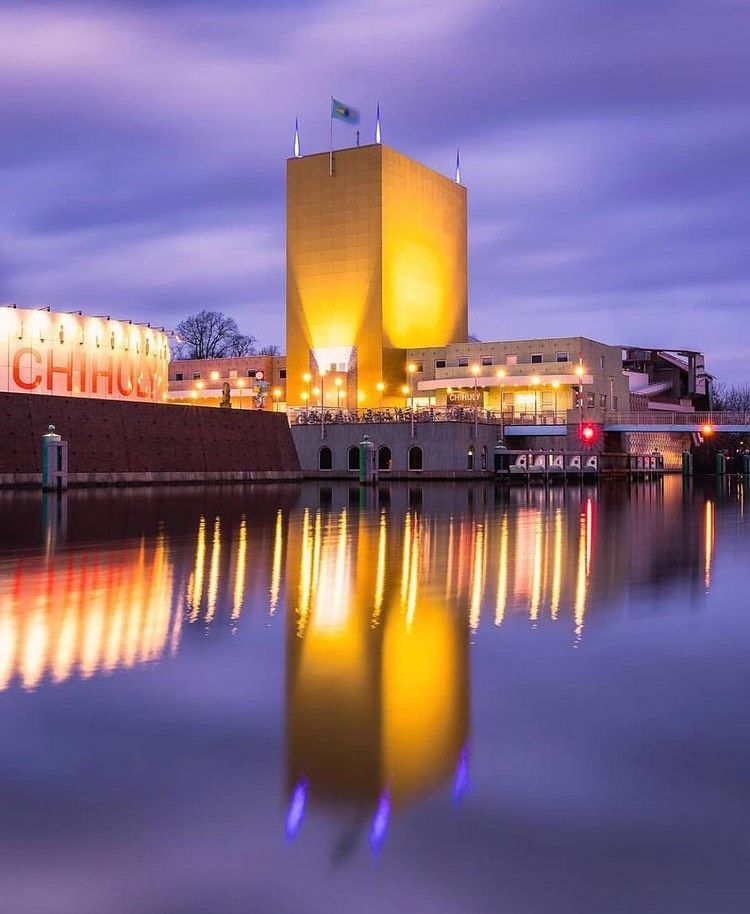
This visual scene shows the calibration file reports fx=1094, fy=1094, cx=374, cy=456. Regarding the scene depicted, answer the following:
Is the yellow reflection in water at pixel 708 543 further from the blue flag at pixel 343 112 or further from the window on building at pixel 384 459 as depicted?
the blue flag at pixel 343 112

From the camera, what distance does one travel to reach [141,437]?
5528 cm

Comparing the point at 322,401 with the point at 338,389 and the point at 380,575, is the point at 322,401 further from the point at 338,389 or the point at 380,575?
the point at 380,575

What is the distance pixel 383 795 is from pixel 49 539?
1516 cm

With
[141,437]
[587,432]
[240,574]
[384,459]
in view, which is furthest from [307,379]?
[240,574]

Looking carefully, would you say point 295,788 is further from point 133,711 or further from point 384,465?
point 384,465

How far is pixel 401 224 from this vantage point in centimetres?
8831

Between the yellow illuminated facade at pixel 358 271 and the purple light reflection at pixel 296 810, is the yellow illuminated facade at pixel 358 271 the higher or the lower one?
the higher one

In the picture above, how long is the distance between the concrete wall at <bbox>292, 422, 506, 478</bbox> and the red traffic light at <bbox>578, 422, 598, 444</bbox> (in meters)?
6.83

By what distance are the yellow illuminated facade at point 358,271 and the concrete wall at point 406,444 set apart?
9226 millimetres

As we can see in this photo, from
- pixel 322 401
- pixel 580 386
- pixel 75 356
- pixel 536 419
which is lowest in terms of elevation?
pixel 536 419

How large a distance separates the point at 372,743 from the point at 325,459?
228 ft

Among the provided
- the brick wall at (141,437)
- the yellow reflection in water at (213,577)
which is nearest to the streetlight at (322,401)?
the brick wall at (141,437)

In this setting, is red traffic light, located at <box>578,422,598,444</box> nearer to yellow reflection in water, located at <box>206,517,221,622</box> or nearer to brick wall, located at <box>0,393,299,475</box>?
brick wall, located at <box>0,393,299,475</box>

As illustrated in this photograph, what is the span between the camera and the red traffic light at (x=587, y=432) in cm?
7825
